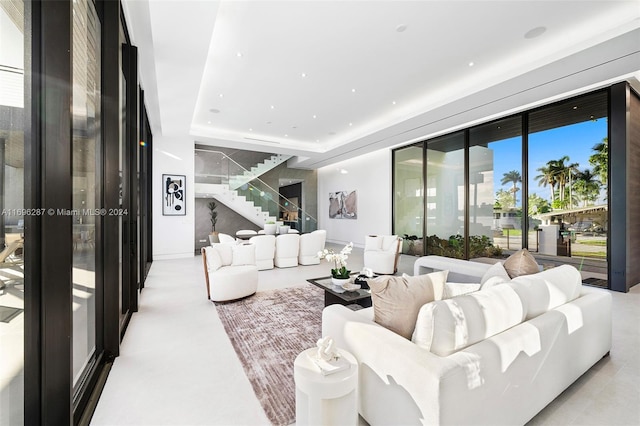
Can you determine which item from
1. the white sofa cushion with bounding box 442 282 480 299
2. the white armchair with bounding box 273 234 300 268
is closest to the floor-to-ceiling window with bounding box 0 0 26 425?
the white sofa cushion with bounding box 442 282 480 299

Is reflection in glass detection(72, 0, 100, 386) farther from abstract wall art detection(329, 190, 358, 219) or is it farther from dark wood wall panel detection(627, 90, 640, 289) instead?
abstract wall art detection(329, 190, 358, 219)

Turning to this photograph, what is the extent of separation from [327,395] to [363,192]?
914 centimetres

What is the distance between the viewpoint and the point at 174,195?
7.77 m

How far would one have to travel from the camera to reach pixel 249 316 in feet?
11.8

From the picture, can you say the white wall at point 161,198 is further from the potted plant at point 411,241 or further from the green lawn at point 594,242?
the green lawn at point 594,242

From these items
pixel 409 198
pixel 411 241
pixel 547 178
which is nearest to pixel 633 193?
pixel 547 178

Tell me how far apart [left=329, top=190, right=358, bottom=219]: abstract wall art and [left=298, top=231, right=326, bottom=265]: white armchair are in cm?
389

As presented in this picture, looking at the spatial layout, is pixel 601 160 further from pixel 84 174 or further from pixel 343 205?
pixel 343 205

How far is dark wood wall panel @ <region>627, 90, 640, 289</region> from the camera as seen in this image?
4496mm

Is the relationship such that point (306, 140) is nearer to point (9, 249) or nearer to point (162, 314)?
point (162, 314)

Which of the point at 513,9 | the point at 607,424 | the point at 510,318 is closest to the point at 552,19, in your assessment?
the point at 513,9

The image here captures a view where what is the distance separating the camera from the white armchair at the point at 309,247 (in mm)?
6773

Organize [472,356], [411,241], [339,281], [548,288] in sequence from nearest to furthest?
[472,356]
[548,288]
[339,281]
[411,241]

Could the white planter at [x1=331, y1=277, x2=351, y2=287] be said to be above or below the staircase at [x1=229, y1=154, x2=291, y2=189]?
below
